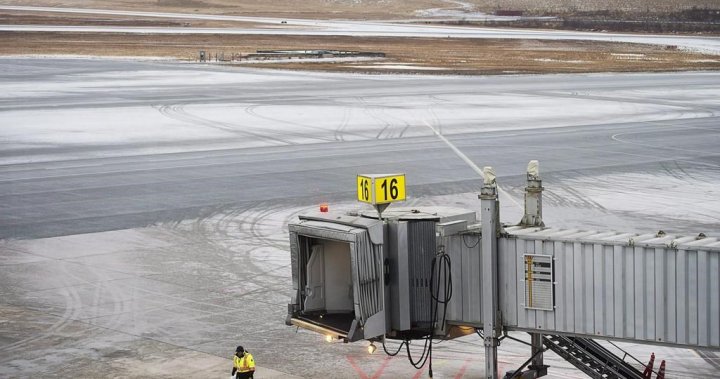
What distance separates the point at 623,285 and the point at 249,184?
33220 mm

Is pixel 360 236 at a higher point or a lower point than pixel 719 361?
higher

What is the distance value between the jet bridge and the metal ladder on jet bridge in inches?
0.9

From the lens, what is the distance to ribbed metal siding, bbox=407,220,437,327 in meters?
20.6

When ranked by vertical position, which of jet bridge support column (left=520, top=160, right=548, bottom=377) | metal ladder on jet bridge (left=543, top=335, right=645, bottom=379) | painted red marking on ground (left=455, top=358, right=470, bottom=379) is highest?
jet bridge support column (left=520, top=160, right=548, bottom=377)

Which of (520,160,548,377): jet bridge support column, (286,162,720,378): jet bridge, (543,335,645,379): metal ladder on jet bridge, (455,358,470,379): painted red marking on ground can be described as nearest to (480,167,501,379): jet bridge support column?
(286,162,720,378): jet bridge

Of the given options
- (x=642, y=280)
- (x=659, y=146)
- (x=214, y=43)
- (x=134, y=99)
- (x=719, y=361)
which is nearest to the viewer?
(x=642, y=280)

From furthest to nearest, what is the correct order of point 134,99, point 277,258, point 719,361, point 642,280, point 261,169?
point 134,99 → point 261,169 → point 277,258 → point 719,361 → point 642,280

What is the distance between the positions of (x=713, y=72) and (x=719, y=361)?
9537cm

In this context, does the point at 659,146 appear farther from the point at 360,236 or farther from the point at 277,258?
the point at 360,236

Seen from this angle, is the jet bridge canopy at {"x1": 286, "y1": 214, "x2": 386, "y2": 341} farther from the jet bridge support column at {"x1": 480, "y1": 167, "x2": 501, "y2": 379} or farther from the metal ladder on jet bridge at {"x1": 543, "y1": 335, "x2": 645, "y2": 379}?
the metal ladder on jet bridge at {"x1": 543, "y1": 335, "x2": 645, "y2": 379}

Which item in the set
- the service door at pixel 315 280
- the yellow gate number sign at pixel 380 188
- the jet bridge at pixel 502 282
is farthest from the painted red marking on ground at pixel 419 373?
the yellow gate number sign at pixel 380 188

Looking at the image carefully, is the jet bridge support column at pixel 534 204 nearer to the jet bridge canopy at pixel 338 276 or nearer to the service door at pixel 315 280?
the jet bridge canopy at pixel 338 276

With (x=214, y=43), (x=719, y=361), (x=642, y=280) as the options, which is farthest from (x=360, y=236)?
(x=214, y=43)

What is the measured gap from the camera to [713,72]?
11619 centimetres
